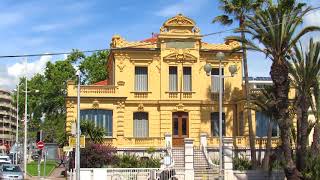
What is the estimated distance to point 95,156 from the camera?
119ft

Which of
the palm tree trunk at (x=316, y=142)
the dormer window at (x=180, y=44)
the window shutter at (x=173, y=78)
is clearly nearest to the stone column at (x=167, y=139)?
the window shutter at (x=173, y=78)

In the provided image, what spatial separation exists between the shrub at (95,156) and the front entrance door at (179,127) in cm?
787

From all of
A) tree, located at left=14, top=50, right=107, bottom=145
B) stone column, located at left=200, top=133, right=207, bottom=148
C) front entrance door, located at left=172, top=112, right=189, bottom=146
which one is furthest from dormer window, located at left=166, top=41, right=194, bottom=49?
tree, located at left=14, top=50, right=107, bottom=145

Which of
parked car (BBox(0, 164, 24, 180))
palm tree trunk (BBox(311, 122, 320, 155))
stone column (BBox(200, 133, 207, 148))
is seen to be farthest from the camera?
stone column (BBox(200, 133, 207, 148))

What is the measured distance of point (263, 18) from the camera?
1171 inches

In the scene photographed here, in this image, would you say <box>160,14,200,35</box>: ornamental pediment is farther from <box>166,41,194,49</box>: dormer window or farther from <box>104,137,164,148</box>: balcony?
<box>104,137,164,148</box>: balcony

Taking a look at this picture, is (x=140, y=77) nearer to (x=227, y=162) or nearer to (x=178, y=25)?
(x=178, y=25)

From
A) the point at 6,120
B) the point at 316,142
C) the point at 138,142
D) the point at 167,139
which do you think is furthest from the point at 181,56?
the point at 6,120

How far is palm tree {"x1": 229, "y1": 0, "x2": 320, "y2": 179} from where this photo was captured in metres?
29.0

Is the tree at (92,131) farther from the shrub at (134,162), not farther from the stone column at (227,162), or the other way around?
the stone column at (227,162)

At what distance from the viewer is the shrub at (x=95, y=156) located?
3631 centimetres

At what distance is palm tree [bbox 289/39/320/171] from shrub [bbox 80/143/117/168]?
42.0 feet

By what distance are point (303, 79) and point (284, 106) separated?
3.79 m

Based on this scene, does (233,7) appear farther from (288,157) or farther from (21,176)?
(21,176)
